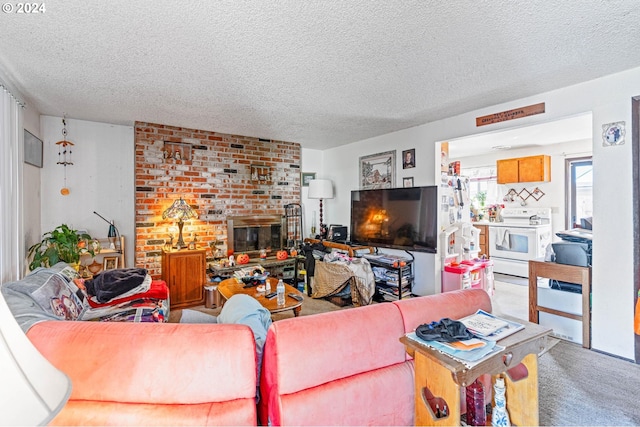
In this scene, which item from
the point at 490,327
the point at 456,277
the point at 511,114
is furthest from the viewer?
the point at 456,277

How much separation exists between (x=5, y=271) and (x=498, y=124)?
476 cm

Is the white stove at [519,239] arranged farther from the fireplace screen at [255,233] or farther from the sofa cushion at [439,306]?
the sofa cushion at [439,306]

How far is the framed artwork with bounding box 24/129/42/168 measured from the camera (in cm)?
304

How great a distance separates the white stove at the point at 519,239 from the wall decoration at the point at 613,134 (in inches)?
106

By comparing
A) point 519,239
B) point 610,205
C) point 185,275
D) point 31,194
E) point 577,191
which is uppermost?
point 577,191

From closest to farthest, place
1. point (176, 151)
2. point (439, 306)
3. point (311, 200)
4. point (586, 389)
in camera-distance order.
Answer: point (439, 306) < point (586, 389) < point (176, 151) < point (311, 200)

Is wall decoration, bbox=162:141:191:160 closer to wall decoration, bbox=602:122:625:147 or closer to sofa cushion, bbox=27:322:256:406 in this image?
sofa cushion, bbox=27:322:256:406

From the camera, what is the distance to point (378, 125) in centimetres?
402

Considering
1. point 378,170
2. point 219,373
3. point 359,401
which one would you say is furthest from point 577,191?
point 219,373

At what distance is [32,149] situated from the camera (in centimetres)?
319

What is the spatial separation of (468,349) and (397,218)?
286cm

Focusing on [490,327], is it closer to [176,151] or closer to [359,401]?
[359,401]

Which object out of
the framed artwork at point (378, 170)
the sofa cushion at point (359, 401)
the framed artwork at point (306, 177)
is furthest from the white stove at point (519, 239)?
the sofa cushion at point (359, 401)

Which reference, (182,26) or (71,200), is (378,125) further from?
(71,200)
